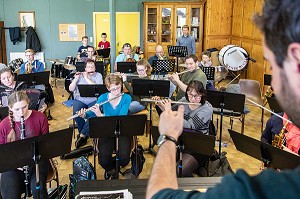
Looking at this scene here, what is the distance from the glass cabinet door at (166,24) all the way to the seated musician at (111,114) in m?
7.37

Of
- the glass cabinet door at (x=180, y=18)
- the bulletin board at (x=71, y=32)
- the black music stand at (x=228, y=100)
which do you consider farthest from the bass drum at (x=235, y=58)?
the bulletin board at (x=71, y=32)

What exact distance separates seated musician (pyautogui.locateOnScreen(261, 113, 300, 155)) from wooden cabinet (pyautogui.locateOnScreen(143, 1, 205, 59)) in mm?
7890

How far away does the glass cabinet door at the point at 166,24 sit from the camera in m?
11.2

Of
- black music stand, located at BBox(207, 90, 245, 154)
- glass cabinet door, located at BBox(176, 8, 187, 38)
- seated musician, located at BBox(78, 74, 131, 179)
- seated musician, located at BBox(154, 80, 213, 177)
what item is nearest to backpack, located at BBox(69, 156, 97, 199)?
seated musician, located at BBox(78, 74, 131, 179)

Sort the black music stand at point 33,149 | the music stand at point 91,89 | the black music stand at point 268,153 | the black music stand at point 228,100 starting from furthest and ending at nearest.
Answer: the music stand at point 91,89 → the black music stand at point 228,100 → the black music stand at point 33,149 → the black music stand at point 268,153

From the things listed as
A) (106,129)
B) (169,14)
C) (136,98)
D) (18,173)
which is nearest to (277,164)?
(106,129)

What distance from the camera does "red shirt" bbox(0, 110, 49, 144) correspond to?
318cm

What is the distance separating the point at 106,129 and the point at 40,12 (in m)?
9.50

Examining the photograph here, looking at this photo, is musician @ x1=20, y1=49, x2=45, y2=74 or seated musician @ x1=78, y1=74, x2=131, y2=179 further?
musician @ x1=20, y1=49, x2=45, y2=74

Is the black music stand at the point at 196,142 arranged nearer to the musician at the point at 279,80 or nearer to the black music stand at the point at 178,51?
the musician at the point at 279,80

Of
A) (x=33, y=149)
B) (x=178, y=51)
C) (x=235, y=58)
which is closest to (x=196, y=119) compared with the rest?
(x=33, y=149)

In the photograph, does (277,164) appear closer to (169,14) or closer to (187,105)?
(187,105)

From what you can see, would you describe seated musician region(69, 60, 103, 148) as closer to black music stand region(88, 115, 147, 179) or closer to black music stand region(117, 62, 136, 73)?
black music stand region(117, 62, 136, 73)

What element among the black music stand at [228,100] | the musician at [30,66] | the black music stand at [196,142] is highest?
the musician at [30,66]
